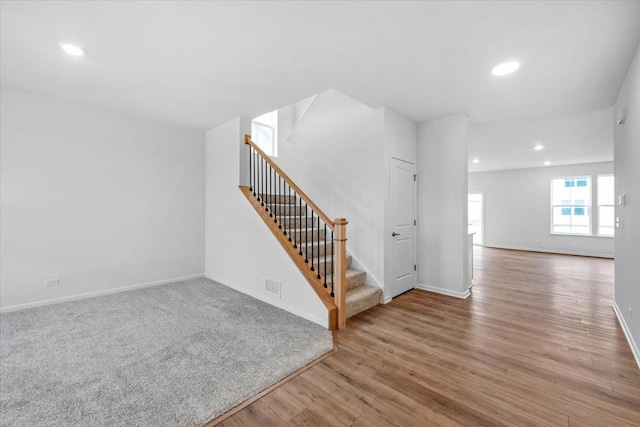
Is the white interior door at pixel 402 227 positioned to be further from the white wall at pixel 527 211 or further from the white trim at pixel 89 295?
the white wall at pixel 527 211

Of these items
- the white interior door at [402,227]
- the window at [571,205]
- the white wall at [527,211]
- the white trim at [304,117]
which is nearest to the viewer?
the white interior door at [402,227]

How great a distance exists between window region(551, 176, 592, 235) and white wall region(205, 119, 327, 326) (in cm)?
897

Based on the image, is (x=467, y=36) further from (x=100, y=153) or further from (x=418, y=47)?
(x=100, y=153)

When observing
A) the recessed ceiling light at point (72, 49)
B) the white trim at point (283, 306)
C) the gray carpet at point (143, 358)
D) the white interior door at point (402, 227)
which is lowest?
the gray carpet at point (143, 358)

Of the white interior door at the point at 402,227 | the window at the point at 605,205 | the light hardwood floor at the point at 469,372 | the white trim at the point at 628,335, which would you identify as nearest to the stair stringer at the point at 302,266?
the light hardwood floor at the point at 469,372

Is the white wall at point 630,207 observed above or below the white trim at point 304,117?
below

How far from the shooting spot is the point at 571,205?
8.29 metres

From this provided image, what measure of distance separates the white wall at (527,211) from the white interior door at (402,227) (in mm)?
6711

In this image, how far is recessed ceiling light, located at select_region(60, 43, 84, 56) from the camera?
2.45 metres

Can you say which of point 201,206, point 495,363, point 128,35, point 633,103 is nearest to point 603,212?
point 633,103

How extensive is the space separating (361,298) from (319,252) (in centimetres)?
85

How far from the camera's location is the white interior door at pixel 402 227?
396 cm

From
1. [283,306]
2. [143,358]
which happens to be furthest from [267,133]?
[143,358]

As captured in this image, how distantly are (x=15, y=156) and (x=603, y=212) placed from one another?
12368 millimetres
